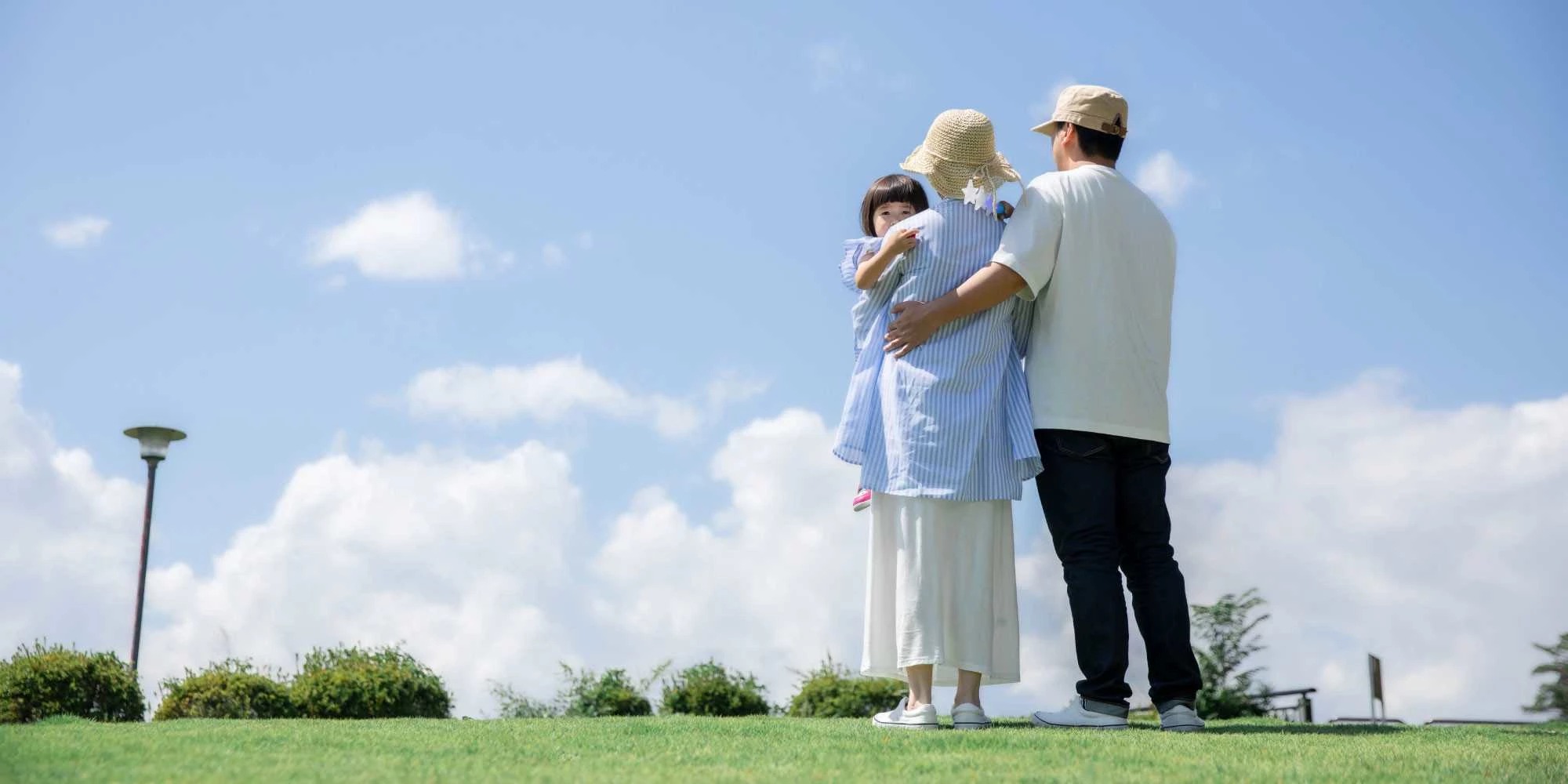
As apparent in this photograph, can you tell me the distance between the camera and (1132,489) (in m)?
5.35

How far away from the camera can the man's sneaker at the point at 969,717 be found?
514 cm

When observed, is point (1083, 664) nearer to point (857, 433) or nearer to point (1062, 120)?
point (857, 433)

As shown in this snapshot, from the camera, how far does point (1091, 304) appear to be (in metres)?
5.29

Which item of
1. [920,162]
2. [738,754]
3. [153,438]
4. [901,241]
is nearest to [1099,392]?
[901,241]

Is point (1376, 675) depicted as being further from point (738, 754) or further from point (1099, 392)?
point (738, 754)

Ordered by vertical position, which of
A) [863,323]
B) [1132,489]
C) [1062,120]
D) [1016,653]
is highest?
[1062,120]

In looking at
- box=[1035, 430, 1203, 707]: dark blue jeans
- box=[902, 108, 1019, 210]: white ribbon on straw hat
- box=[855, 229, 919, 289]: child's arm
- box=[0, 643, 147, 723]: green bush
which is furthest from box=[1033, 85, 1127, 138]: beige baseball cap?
box=[0, 643, 147, 723]: green bush

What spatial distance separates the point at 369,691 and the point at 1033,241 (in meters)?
5.65

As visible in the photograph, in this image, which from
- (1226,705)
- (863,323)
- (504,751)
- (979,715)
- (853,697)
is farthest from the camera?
(1226,705)

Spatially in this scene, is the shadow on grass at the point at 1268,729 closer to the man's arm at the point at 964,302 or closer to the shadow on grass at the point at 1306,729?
the shadow on grass at the point at 1306,729

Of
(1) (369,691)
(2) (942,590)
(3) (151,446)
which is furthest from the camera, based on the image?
(3) (151,446)

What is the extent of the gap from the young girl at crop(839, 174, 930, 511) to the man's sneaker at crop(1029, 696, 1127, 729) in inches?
44.2

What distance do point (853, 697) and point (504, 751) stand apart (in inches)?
193

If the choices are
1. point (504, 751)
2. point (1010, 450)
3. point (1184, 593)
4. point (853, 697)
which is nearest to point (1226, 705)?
point (853, 697)
